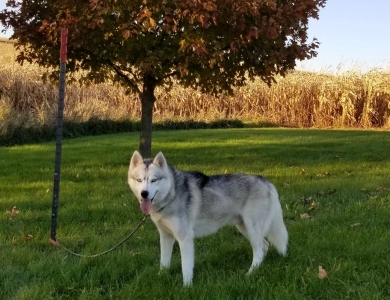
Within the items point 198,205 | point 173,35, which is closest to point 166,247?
point 198,205

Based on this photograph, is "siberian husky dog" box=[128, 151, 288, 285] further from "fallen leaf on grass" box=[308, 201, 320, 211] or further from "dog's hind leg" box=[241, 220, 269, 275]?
"fallen leaf on grass" box=[308, 201, 320, 211]

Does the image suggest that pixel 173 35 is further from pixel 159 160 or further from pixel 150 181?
pixel 150 181

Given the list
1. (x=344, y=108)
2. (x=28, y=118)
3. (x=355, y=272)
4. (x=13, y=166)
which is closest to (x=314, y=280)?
(x=355, y=272)

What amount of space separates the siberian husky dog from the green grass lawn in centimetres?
22

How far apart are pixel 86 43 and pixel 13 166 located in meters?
3.41

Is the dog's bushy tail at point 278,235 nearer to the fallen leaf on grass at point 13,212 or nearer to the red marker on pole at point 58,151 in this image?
the red marker on pole at point 58,151

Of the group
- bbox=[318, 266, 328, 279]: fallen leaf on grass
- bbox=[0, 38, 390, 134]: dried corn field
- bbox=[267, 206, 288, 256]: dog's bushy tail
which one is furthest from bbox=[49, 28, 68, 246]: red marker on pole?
bbox=[0, 38, 390, 134]: dried corn field

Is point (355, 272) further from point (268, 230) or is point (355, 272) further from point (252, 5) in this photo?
point (252, 5)

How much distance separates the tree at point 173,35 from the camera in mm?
7262

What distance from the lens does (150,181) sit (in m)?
4.18

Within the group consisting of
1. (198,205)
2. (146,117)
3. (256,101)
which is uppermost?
(256,101)

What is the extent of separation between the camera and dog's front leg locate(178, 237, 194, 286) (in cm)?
416

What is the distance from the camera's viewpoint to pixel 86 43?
813cm

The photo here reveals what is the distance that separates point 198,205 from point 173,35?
4.14 meters
